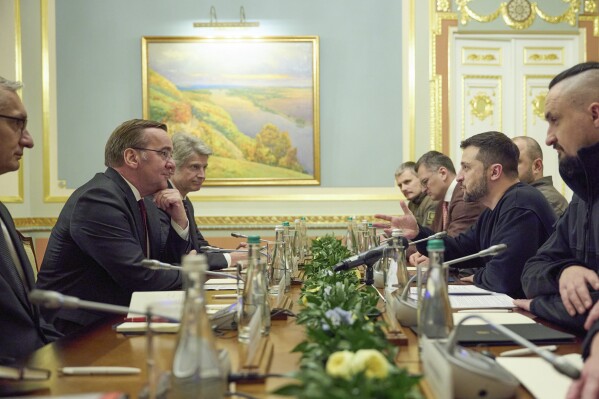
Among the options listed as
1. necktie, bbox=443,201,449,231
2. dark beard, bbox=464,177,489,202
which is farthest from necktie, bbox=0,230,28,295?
necktie, bbox=443,201,449,231

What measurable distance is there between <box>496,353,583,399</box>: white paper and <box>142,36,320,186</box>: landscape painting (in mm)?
4804

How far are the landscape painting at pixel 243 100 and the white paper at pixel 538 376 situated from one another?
15.8 ft

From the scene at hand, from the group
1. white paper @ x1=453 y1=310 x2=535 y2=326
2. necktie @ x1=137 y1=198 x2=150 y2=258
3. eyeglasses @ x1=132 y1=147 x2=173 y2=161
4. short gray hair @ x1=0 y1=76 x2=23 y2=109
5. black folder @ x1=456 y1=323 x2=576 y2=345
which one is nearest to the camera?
black folder @ x1=456 y1=323 x2=576 y2=345

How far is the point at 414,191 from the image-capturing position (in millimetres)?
5590

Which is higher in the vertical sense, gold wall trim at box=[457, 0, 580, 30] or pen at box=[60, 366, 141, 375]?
gold wall trim at box=[457, 0, 580, 30]

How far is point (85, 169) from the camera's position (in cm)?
605

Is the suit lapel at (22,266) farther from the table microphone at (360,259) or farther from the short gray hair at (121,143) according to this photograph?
the table microphone at (360,259)

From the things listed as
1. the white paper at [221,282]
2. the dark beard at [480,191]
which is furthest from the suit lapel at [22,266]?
the dark beard at [480,191]

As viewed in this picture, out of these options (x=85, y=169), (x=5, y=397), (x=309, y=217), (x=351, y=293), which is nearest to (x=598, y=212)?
(x=351, y=293)

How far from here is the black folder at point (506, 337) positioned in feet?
4.70

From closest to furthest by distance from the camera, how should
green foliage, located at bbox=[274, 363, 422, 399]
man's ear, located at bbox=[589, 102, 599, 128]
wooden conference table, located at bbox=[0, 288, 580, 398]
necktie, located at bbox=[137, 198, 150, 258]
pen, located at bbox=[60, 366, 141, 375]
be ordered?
green foliage, located at bbox=[274, 363, 422, 399]
wooden conference table, located at bbox=[0, 288, 580, 398]
pen, located at bbox=[60, 366, 141, 375]
man's ear, located at bbox=[589, 102, 599, 128]
necktie, located at bbox=[137, 198, 150, 258]

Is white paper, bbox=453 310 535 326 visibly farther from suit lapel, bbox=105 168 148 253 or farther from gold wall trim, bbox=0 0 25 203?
gold wall trim, bbox=0 0 25 203

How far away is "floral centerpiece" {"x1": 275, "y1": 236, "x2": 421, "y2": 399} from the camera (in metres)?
0.83

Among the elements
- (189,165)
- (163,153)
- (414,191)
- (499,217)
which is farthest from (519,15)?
(163,153)
